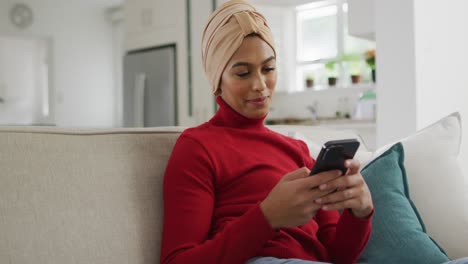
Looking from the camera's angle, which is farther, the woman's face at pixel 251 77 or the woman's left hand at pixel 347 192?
the woman's face at pixel 251 77

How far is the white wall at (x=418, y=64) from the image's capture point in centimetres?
278

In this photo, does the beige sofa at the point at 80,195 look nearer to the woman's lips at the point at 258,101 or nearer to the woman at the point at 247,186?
the woman at the point at 247,186

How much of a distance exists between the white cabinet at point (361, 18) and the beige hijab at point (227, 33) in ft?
6.55

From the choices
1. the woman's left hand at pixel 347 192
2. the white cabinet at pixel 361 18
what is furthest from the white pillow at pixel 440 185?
the white cabinet at pixel 361 18

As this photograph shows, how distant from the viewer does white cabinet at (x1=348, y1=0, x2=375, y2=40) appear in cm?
325

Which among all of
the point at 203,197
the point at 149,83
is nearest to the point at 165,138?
the point at 203,197

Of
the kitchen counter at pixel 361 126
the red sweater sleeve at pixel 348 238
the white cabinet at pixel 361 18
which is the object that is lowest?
the red sweater sleeve at pixel 348 238

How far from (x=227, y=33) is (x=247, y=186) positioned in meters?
0.32

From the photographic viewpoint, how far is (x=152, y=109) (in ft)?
20.6

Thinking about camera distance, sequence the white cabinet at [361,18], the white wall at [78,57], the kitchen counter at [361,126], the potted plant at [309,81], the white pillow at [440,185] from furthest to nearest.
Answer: the white wall at [78,57] < the potted plant at [309,81] < the kitchen counter at [361,126] < the white cabinet at [361,18] < the white pillow at [440,185]

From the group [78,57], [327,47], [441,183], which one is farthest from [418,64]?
[78,57]

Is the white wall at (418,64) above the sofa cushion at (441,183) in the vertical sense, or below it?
above

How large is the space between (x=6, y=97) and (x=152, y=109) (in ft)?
9.85

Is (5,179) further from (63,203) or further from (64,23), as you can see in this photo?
(64,23)
